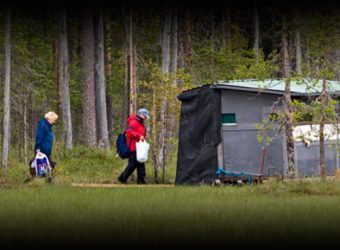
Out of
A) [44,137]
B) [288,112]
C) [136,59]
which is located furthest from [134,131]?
[136,59]

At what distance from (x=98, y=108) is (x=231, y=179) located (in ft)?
46.0

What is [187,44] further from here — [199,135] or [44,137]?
[44,137]

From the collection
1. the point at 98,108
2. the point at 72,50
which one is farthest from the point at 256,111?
the point at 72,50

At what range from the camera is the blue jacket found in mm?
18953

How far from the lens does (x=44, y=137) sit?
62.4ft

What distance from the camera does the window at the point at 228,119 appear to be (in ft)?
64.1

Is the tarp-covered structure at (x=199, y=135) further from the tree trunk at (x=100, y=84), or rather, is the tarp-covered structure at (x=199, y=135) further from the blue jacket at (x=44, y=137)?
the tree trunk at (x=100, y=84)

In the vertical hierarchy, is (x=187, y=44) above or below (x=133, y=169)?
above

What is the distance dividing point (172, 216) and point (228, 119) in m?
8.80

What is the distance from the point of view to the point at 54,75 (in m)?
39.6

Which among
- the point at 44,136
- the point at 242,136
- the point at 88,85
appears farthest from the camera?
the point at 88,85

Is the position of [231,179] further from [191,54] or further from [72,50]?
[72,50]

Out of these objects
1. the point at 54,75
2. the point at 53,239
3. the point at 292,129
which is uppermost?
the point at 54,75

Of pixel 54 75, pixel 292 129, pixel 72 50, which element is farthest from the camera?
pixel 72 50
